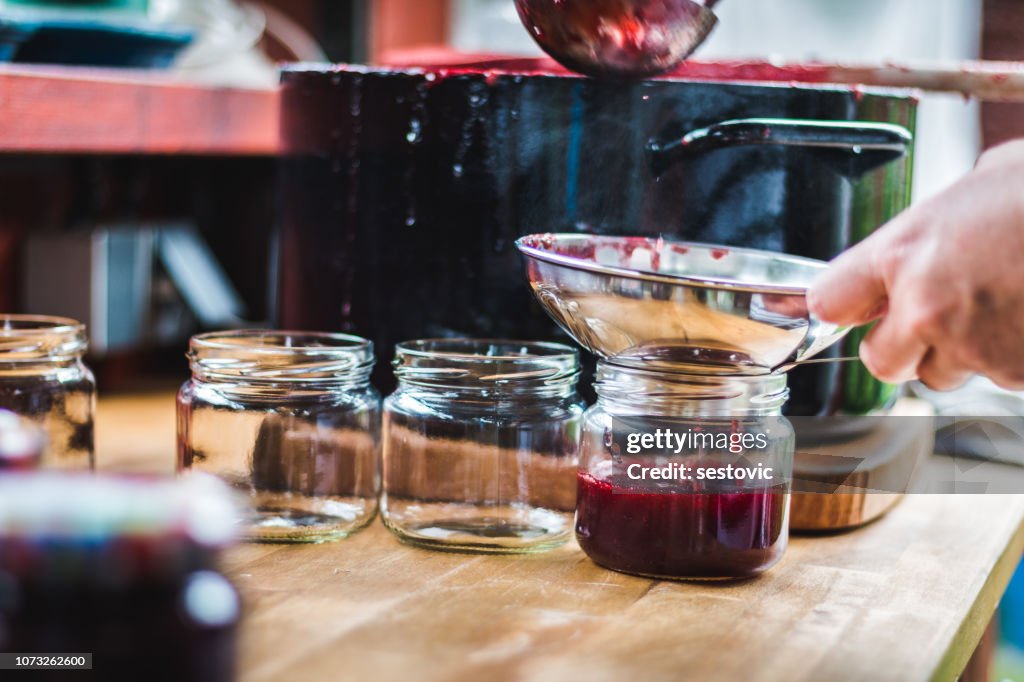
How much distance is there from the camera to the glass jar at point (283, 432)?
73 cm

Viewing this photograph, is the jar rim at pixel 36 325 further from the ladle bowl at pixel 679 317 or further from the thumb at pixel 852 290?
the thumb at pixel 852 290

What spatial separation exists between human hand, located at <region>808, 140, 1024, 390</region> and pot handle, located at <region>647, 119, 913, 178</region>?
0.62ft

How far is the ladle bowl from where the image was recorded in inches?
24.5

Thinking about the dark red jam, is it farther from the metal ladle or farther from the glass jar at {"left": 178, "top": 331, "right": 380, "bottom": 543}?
the metal ladle

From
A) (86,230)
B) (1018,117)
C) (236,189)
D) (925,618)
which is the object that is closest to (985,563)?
(925,618)

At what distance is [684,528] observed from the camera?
0.67m

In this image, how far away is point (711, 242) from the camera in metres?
0.80

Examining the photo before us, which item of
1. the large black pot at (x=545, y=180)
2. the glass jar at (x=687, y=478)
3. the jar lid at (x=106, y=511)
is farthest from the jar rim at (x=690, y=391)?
the jar lid at (x=106, y=511)

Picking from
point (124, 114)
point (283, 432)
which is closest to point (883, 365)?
point (283, 432)

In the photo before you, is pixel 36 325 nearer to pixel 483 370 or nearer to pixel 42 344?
pixel 42 344

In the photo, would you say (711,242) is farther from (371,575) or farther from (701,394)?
(371,575)

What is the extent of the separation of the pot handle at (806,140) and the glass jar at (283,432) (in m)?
0.23

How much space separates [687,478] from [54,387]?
395mm

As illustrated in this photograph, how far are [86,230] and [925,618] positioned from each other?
0.96m
